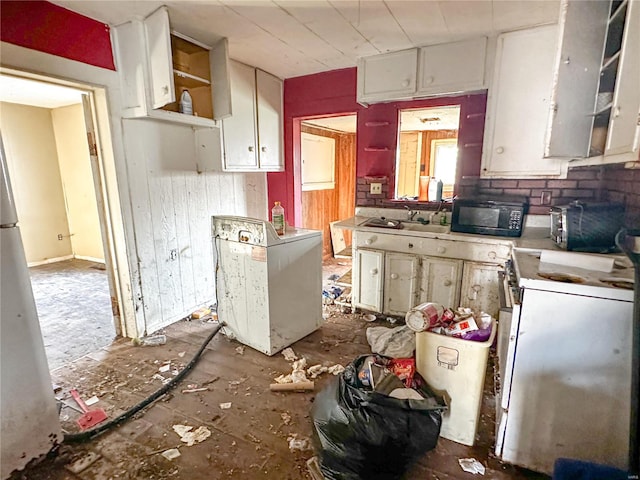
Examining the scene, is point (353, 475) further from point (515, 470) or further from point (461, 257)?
point (461, 257)

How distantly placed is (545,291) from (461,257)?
121 cm

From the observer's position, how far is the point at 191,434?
1671 millimetres

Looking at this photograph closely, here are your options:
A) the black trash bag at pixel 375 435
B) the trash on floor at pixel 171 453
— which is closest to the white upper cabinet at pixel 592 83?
the black trash bag at pixel 375 435

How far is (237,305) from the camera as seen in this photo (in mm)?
2453

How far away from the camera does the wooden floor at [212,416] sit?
1479mm

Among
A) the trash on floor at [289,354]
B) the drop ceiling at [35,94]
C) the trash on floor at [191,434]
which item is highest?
the drop ceiling at [35,94]

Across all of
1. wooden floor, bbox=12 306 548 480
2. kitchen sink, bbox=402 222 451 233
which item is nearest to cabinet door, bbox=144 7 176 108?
wooden floor, bbox=12 306 548 480

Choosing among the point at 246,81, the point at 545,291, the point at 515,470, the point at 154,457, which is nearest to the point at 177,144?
the point at 246,81

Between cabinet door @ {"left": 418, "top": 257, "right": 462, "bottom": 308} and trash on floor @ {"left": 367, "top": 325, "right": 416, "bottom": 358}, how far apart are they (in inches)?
22.1

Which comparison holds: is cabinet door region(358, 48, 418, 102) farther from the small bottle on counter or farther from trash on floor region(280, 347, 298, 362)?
trash on floor region(280, 347, 298, 362)

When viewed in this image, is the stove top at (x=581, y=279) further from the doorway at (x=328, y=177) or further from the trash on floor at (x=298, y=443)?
the doorway at (x=328, y=177)

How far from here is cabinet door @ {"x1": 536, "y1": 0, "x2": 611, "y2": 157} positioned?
1552mm

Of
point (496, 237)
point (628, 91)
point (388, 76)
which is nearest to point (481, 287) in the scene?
point (496, 237)

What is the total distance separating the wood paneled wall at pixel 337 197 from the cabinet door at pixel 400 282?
2161 millimetres
